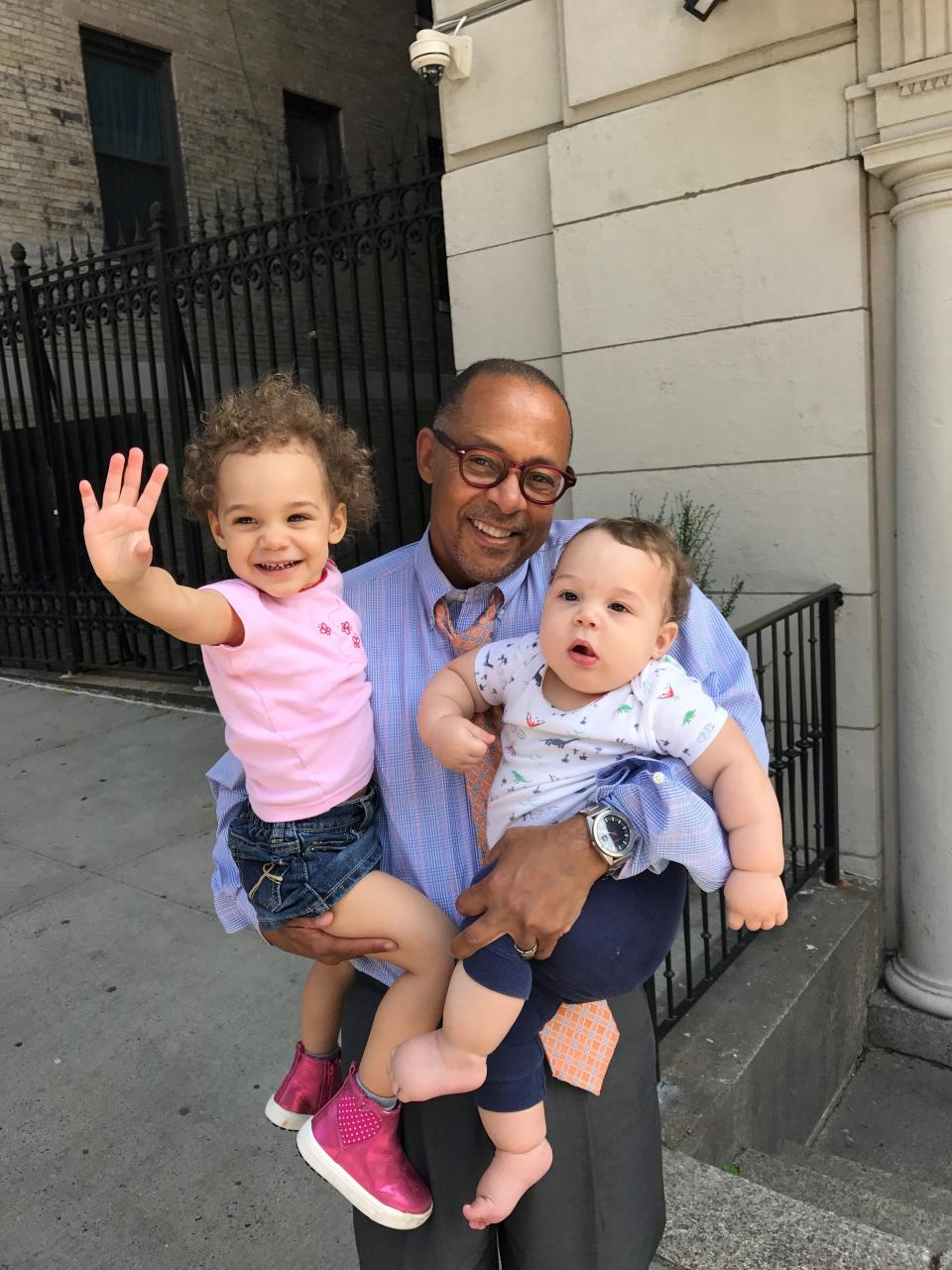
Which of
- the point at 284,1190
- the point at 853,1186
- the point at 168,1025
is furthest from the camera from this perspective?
the point at 168,1025

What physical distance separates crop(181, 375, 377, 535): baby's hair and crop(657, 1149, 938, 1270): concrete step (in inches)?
76.2

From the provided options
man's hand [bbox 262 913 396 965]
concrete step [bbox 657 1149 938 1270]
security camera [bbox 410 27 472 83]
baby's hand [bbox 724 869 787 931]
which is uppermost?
security camera [bbox 410 27 472 83]

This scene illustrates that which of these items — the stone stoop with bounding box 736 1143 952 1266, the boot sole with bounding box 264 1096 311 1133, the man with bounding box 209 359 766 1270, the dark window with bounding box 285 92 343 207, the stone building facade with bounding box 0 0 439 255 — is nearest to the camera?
the man with bounding box 209 359 766 1270

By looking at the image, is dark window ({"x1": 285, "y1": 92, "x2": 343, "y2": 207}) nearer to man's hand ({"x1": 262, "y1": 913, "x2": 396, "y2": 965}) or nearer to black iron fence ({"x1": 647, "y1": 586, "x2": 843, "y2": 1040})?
black iron fence ({"x1": 647, "y1": 586, "x2": 843, "y2": 1040})

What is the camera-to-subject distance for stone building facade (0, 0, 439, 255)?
30.0 feet

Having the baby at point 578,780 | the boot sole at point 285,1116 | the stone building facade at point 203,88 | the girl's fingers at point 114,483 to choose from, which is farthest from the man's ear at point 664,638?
the stone building facade at point 203,88

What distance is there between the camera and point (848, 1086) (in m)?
4.05

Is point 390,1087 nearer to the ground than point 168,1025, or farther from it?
farther from it

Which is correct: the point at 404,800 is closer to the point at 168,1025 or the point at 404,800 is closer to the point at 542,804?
the point at 542,804

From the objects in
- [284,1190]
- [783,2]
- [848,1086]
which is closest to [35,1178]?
[284,1190]

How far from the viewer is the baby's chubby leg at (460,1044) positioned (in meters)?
1.40

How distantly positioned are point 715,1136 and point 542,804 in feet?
6.84

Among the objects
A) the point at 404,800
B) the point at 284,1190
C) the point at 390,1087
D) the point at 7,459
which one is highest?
the point at 7,459

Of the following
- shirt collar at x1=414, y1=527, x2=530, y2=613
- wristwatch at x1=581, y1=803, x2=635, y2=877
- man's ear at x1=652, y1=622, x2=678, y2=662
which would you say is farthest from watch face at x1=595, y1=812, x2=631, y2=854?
shirt collar at x1=414, y1=527, x2=530, y2=613
